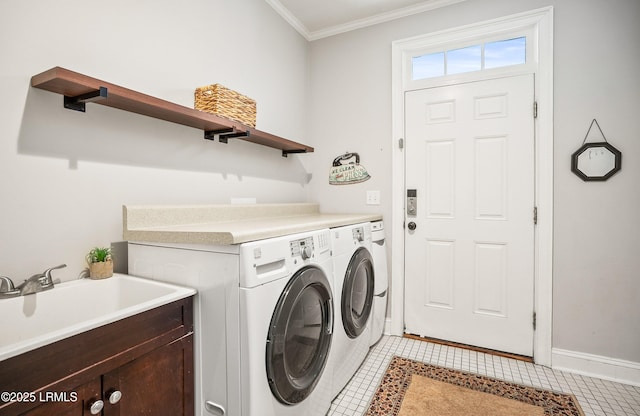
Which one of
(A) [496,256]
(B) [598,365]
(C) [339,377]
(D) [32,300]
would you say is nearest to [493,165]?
(A) [496,256]

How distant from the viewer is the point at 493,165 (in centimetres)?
233

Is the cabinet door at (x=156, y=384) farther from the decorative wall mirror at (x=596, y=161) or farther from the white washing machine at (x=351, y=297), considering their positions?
the decorative wall mirror at (x=596, y=161)

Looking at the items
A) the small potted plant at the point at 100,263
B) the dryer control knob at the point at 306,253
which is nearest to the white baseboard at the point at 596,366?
the dryer control knob at the point at 306,253

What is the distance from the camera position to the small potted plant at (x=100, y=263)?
51.8 inches

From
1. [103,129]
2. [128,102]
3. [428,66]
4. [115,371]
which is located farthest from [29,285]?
[428,66]

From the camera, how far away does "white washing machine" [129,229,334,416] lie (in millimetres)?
1109

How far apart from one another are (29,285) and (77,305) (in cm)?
18

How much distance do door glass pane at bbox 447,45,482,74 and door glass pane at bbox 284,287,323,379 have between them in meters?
2.10

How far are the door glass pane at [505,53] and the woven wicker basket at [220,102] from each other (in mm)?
1885

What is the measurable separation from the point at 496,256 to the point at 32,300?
2655mm

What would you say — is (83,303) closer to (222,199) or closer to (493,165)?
(222,199)

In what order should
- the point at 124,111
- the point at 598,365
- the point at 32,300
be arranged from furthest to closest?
the point at 598,365 → the point at 124,111 → the point at 32,300

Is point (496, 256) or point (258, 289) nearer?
point (258, 289)

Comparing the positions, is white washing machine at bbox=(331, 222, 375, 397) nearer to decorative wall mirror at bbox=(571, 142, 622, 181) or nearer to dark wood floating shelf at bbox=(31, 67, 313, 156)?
dark wood floating shelf at bbox=(31, 67, 313, 156)
